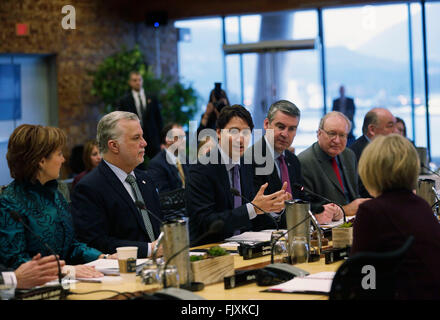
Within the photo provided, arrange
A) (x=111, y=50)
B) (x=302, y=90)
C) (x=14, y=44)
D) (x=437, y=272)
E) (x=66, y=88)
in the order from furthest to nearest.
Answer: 1. (x=302, y=90)
2. (x=111, y=50)
3. (x=66, y=88)
4. (x=14, y=44)
5. (x=437, y=272)

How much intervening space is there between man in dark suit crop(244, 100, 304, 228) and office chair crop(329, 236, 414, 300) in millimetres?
2195

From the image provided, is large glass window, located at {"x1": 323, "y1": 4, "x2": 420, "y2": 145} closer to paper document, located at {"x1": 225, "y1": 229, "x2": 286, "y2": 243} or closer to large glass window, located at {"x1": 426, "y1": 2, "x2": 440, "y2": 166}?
large glass window, located at {"x1": 426, "y1": 2, "x2": 440, "y2": 166}

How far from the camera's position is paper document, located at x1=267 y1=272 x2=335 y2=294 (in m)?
2.40

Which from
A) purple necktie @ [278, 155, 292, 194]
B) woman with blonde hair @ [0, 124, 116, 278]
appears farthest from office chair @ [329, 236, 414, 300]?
purple necktie @ [278, 155, 292, 194]

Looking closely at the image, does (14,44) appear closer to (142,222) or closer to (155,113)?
(155,113)

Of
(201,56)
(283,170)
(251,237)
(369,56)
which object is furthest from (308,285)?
(201,56)

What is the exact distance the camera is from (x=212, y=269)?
2617 millimetres

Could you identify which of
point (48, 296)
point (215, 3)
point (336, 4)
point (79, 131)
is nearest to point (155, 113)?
point (79, 131)

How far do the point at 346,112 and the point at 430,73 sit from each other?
5.13 feet

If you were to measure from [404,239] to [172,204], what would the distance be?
345 centimetres

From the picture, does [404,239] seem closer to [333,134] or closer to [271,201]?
[271,201]

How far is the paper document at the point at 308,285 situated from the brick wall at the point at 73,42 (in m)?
7.80

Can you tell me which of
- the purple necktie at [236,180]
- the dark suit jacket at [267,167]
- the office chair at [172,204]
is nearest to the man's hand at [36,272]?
the purple necktie at [236,180]

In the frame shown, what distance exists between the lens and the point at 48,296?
2.37 metres
